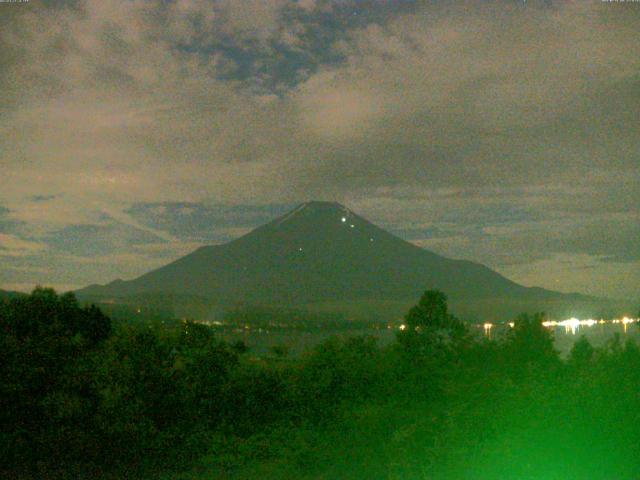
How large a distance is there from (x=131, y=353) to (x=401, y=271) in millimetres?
66450

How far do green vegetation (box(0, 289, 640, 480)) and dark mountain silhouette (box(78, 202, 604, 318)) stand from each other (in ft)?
147

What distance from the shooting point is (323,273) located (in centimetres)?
8025

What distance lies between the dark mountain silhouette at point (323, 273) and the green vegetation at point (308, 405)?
44942 millimetres

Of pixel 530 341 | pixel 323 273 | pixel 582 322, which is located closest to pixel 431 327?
pixel 530 341

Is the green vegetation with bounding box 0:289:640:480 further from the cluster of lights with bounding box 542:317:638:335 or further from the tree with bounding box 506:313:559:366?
the cluster of lights with bounding box 542:317:638:335

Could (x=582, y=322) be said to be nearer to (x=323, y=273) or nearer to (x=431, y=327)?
(x=431, y=327)

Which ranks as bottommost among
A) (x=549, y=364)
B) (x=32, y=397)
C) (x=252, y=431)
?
(x=252, y=431)

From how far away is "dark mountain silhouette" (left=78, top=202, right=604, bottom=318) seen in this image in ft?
222

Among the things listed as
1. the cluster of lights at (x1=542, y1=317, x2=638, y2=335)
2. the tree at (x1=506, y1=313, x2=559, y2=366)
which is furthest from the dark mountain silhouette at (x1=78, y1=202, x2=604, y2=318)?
the tree at (x1=506, y1=313, x2=559, y2=366)

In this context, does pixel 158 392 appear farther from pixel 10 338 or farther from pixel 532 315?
pixel 532 315

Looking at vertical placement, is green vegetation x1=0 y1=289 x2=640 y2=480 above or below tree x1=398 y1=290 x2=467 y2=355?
below

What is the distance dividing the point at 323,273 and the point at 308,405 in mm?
69493

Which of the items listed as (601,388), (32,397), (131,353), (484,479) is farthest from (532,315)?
(32,397)

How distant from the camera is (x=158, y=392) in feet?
30.5
